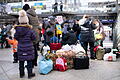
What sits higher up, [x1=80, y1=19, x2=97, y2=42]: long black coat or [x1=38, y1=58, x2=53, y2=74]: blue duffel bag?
[x1=80, y1=19, x2=97, y2=42]: long black coat

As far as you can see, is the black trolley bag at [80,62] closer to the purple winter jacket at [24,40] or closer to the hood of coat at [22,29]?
the purple winter jacket at [24,40]

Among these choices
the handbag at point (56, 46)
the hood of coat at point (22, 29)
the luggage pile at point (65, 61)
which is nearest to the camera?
the hood of coat at point (22, 29)

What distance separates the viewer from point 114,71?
6.97 meters

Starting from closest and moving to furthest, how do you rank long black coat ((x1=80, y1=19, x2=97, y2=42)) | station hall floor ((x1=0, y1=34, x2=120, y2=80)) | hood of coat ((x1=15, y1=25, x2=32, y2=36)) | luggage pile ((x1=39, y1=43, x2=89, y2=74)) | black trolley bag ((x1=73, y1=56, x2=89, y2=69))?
hood of coat ((x1=15, y1=25, x2=32, y2=36)) < station hall floor ((x1=0, y1=34, x2=120, y2=80)) < luggage pile ((x1=39, y1=43, x2=89, y2=74)) < black trolley bag ((x1=73, y1=56, x2=89, y2=69)) < long black coat ((x1=80, y1=19, x2=97, y2=42))

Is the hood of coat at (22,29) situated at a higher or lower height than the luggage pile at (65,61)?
higher

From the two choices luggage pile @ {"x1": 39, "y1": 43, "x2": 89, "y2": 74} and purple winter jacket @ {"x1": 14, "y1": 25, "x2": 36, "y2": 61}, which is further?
luggage pile @ {"x1": 39, "y1": 43, "x2": 89, "y2": 74}

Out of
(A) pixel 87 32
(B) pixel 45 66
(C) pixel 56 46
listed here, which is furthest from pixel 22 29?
(C) pixel 56 46

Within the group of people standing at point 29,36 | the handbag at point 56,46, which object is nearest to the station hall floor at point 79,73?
the group of people standing at point 29,36

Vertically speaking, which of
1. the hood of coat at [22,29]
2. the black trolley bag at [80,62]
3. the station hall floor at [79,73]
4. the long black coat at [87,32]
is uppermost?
the hood of coat at [22,29]

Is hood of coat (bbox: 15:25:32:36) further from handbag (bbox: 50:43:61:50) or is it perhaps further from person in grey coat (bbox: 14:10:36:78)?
handbag (bbox: 50:43:61:50)

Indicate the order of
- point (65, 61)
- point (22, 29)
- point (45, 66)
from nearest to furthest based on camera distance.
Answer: point (22, 29), point (45, 66), point (65, 61)

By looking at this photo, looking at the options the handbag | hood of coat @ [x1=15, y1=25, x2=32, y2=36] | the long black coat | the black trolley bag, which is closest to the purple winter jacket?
hood of coat @ [x1=15, y1=25, x2=32, y2=36]

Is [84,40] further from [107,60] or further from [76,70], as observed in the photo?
[76,70]

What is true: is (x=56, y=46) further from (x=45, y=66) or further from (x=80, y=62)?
(x=45, y=66)
